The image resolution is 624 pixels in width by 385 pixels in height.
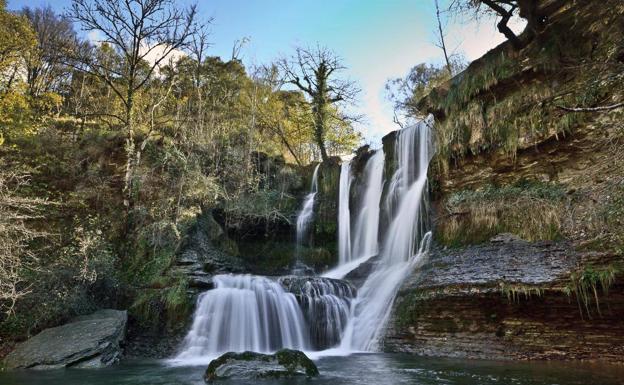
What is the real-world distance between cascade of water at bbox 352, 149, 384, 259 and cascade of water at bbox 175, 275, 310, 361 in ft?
17.1

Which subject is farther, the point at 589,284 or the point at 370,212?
the point at 370,212

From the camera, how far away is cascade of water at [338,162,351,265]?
16078 millimetres

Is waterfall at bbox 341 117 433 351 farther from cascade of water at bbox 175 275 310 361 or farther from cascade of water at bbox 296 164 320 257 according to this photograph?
cascade of water at bbox 296 164 320 257

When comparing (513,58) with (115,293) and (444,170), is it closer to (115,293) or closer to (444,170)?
(444,170)

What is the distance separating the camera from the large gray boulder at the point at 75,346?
8.16 m

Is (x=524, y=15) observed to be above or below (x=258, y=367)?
above

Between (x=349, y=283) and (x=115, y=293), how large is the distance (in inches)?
255

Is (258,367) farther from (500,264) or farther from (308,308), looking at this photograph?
(500,264)

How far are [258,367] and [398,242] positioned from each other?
7438 mm

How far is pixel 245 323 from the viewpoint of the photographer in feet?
34.3

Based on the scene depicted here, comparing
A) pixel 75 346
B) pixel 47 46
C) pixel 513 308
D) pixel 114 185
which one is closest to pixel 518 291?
pixel 513 308

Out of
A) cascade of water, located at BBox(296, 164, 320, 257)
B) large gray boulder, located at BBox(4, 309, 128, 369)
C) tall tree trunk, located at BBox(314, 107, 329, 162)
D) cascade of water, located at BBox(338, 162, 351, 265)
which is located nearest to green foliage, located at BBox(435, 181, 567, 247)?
cascade of water, located at BBox(338, 162, 351, 265)

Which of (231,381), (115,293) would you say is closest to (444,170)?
(231,381)

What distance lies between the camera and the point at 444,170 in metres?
12.5
